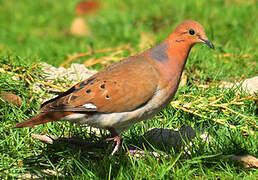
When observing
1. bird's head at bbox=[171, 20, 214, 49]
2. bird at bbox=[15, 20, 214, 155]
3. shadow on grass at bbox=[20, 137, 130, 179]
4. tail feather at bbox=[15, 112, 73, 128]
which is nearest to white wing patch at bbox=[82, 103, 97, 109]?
bird at bbox=[15, 20, 214, 155]

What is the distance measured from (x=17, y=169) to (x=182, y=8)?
17.4 ft

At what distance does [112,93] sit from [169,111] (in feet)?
3.46

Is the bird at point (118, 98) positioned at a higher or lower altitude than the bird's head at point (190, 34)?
lower

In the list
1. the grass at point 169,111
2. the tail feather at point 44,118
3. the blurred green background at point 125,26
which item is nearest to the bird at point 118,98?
the tail feather at point 44,118

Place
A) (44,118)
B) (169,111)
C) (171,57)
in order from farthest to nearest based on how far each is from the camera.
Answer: (169,111) → (171,57) → (44,118)

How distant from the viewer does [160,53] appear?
3904 millimetres

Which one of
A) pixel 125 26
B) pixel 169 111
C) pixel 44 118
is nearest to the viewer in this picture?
pixel 44 118

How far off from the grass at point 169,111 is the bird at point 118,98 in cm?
33

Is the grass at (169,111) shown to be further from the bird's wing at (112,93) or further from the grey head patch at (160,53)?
the grey head patch at (160,53)

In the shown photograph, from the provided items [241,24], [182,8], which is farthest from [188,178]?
[182,8]

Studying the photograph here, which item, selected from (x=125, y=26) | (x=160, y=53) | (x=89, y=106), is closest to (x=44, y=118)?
(x=89, y=106)

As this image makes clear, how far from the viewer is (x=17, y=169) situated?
3.51m

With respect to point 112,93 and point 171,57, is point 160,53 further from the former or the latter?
point 112,93

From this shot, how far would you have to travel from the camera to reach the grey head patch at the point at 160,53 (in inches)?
152
